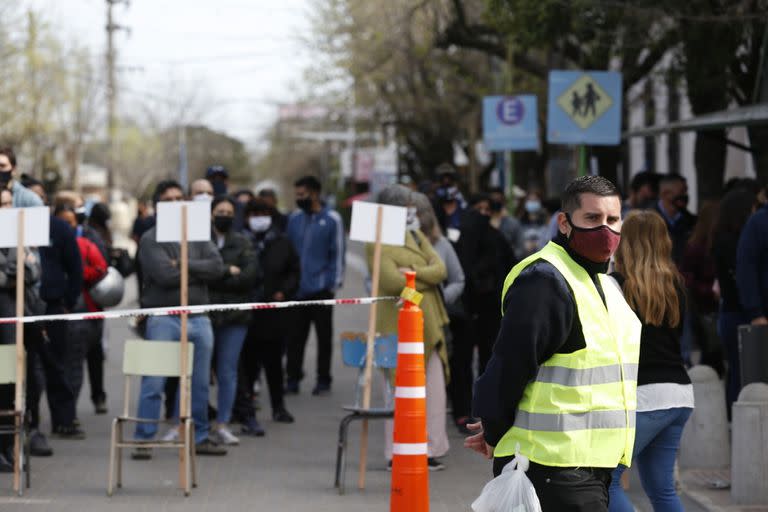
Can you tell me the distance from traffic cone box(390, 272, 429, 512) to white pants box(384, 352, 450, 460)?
2.21 metres

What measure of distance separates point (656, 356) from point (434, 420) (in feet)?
12.1

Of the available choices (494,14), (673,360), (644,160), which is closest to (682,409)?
(673,360)

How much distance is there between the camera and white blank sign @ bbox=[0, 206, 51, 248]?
9828 millimetres

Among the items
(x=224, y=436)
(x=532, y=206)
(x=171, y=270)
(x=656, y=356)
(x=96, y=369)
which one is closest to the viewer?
(x=656, y=356)

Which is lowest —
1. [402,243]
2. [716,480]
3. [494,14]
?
[716,480]

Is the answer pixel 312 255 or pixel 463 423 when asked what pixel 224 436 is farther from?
pixel 312 255

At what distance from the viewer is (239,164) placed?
130875 mm

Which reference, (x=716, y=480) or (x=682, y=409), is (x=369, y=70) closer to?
(x=716, y=480)

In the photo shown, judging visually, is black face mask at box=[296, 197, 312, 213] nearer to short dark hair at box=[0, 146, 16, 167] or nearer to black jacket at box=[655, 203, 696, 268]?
black jacket at box=[655, 203, 696, 268]

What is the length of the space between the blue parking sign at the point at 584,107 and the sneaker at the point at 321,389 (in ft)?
12.4

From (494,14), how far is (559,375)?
13.1 m

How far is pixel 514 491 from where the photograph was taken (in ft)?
15.8

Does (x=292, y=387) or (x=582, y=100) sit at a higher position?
(x=582, y=100)

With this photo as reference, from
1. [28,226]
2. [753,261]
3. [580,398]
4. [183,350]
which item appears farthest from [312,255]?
[580,398]
